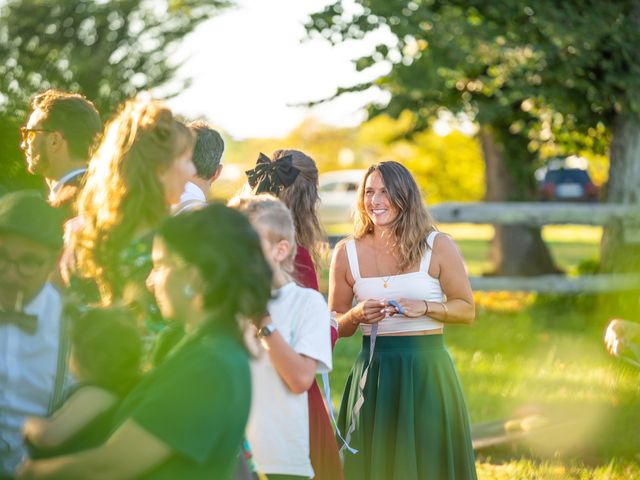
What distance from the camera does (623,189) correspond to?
12789 mm

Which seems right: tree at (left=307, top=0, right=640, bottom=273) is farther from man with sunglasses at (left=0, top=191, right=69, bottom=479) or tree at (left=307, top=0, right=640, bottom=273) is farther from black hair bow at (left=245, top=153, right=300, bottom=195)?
man with sunglasses at (left=0, top=191, right=69, bottom=479)

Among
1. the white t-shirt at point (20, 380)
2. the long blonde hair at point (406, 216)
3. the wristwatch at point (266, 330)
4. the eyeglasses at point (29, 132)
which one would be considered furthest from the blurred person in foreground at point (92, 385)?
the long blonde hair at point (406, 216)

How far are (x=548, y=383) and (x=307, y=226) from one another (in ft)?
16.6

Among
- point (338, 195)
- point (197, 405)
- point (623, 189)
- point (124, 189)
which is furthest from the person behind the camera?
point (338, 195)

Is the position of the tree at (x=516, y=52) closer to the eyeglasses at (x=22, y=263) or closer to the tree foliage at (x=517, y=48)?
the tree foliage at (x=517, y=48)

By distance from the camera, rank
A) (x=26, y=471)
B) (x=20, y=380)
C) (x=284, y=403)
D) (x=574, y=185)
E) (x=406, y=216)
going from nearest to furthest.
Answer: (x=26, y=471) < (x=20, y=380) < (x=284, y=403) < (x=406, y=216) < (x=574, y=185)

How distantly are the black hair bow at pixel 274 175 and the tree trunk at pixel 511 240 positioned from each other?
11.9 meters

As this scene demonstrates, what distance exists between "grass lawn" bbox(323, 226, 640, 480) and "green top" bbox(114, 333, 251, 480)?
3.49 m

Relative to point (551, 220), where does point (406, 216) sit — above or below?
above

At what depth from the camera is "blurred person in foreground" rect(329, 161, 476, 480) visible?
4.54 metres

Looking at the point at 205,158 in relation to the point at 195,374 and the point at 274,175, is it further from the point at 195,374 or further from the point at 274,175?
the point at 195,374

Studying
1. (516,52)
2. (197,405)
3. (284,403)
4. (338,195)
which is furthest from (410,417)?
(338,195)

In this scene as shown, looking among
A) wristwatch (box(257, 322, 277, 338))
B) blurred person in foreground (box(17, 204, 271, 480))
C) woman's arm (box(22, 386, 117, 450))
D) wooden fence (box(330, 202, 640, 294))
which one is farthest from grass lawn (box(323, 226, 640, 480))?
woman's arm (box(22, 386, 117, 450))

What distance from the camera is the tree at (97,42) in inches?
724
